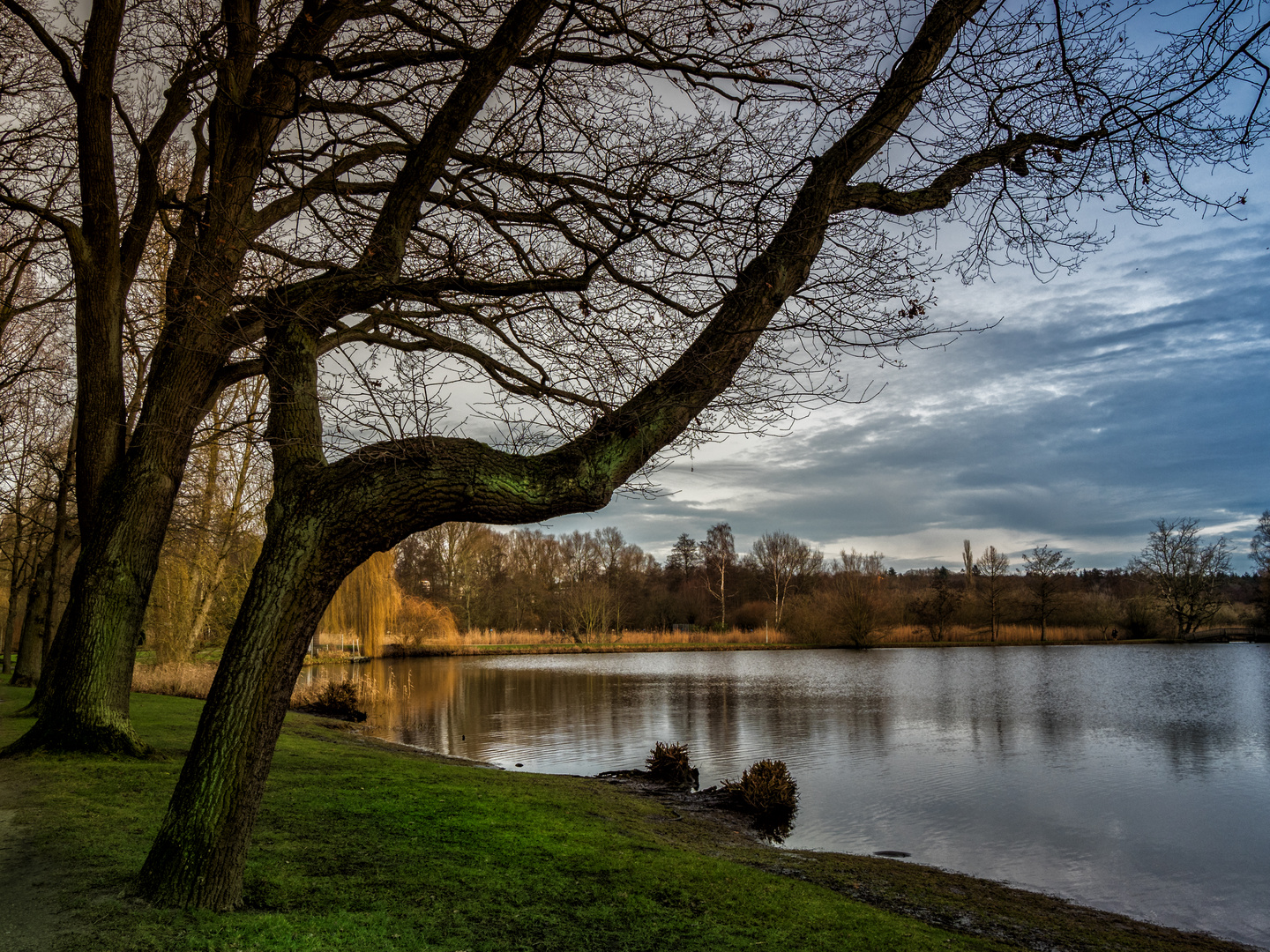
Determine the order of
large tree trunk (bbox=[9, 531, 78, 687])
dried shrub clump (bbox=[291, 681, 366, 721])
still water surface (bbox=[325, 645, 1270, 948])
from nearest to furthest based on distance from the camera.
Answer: still water surface (bbox=[325, 645, 1270, 948])
large tree trunk (bbox=[9, 531, 78, 687])
dried shrub clump (bbox=[291, 681, 366, 721])

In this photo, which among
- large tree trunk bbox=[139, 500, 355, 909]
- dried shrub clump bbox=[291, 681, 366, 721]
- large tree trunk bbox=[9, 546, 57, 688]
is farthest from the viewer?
dried shrub clump bbox=[291, 681, 366, 721]

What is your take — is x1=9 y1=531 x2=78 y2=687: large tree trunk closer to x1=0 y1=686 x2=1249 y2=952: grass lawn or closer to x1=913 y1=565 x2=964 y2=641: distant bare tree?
x1=0 y1=686 x2=1249 y2=952: grass lawn

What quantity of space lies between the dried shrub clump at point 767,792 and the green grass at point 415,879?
9.68 ft

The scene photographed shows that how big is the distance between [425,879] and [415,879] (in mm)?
71

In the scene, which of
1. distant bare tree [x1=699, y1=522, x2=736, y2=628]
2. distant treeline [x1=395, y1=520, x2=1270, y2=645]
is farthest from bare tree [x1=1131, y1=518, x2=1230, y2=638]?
distant bare tree [x1=699, y1=522, x2=736, y2=628]

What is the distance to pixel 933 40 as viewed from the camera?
427cm

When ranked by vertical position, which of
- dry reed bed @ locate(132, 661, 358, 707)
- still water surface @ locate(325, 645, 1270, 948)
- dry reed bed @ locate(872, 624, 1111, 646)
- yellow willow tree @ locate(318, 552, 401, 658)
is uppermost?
yellow willow tree @ locate(318, 552, 401, 658)

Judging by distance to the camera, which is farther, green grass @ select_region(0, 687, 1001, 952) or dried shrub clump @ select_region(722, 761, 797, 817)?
dried shrub clump @ select_region(722, 761, 797, 817)

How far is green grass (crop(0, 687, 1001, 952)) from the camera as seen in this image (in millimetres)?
3885

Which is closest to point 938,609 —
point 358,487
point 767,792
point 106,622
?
point 767,792

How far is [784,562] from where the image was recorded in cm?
6334

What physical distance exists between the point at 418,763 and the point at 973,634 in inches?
1973

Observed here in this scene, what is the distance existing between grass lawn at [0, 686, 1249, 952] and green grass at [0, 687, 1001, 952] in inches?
0.7

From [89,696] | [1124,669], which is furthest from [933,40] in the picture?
[1124,669]
